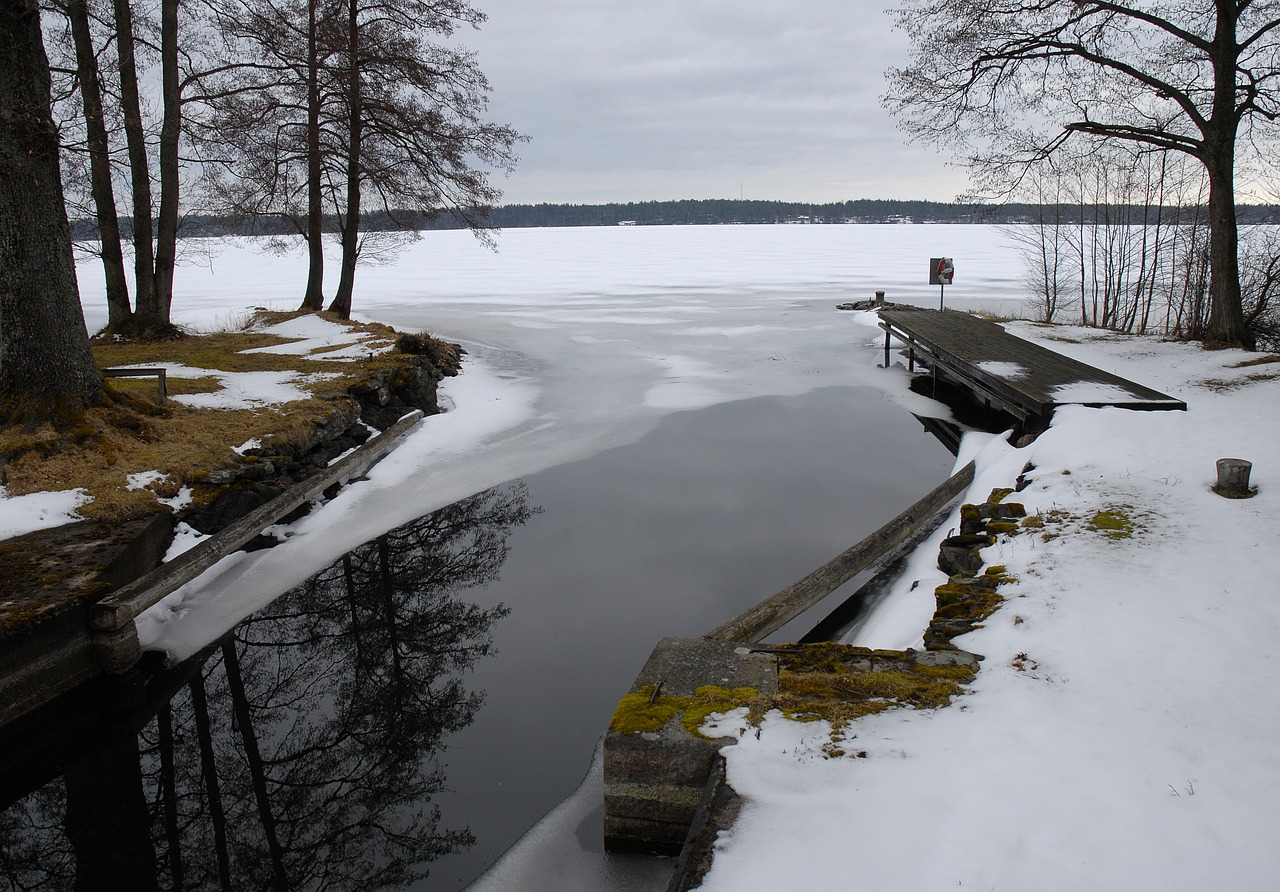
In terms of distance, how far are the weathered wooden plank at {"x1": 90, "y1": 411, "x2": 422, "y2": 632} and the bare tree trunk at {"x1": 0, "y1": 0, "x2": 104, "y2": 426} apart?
2054 millimetres

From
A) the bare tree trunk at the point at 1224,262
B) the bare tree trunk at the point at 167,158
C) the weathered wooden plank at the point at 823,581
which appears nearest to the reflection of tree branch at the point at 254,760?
the weathered wooden plank at the point at 823,581

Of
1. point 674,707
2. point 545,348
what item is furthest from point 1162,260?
point 674,707

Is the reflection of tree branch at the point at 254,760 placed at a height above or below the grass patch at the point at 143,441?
below

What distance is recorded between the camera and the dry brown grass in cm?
652

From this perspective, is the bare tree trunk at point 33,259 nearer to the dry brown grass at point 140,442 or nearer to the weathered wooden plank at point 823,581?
the dry brown grass at point 140,442

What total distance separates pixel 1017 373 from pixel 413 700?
8.62m

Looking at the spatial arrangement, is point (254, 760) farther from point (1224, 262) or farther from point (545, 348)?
point (1224, 262)

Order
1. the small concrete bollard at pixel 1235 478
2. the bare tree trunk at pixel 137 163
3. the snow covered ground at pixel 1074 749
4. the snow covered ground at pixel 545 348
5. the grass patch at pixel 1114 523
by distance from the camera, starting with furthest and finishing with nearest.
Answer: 1. the bare tree trunk at pixel 137 163
2. the snow covered ground at pixel 545 348
3. the small concrete bollard at pixel 1235 478
4. the grass patch at pixel 1114 523
5. the snow covered ground at pixel 1074 749

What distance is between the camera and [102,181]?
45.4 ft

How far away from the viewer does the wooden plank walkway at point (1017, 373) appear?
8.85m

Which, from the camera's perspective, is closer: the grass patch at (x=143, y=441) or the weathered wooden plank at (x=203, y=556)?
the weathered wooden plank at (x=203, y=556)

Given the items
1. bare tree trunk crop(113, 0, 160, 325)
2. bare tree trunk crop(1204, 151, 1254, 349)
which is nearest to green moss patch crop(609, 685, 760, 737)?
bare tree trunk crop(1204, 151, 1254, 349)

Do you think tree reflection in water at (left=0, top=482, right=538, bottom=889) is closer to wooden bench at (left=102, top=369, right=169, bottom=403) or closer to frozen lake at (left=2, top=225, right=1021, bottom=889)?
frozen lake at (left=2, top=225, right=1021, bottom=889)

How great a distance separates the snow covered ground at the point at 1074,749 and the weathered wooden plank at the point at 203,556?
401cm
